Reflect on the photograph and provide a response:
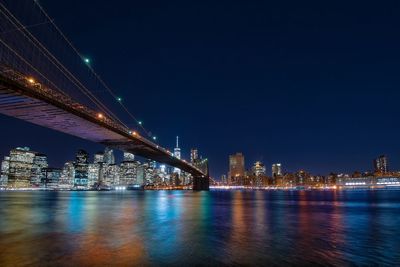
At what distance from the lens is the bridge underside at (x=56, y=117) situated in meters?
28.9

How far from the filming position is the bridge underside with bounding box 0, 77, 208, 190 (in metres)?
28.9

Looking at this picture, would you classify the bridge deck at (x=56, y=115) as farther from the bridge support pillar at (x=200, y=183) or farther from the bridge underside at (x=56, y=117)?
the bridge support pillar at (x=200, y=183)

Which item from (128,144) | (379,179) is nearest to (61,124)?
(128,144)

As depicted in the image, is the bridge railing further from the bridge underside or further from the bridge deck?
the bridge underside

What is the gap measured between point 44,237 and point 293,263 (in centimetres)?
970

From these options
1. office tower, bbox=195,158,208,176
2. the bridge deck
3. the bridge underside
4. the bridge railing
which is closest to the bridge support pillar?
office tower, bbox=195,158,208,176

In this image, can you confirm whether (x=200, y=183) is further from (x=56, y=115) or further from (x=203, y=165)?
(x=56, y=115)

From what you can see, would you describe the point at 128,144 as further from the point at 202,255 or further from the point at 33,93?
the point at 202,255

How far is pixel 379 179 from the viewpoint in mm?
198750

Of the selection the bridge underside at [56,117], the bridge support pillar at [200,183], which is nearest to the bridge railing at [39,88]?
the bridge underside at [56,117]

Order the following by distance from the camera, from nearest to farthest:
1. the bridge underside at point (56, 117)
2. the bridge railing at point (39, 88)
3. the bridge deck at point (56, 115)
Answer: the bridge railing at point (39, 88), the bridge deck at point (56, 115), the bridge underside at point (56, 117)

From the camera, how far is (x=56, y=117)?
3725 cm

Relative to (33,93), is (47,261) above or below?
below

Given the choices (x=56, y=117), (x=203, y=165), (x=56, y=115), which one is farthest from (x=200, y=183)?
(x=56, y=115)
